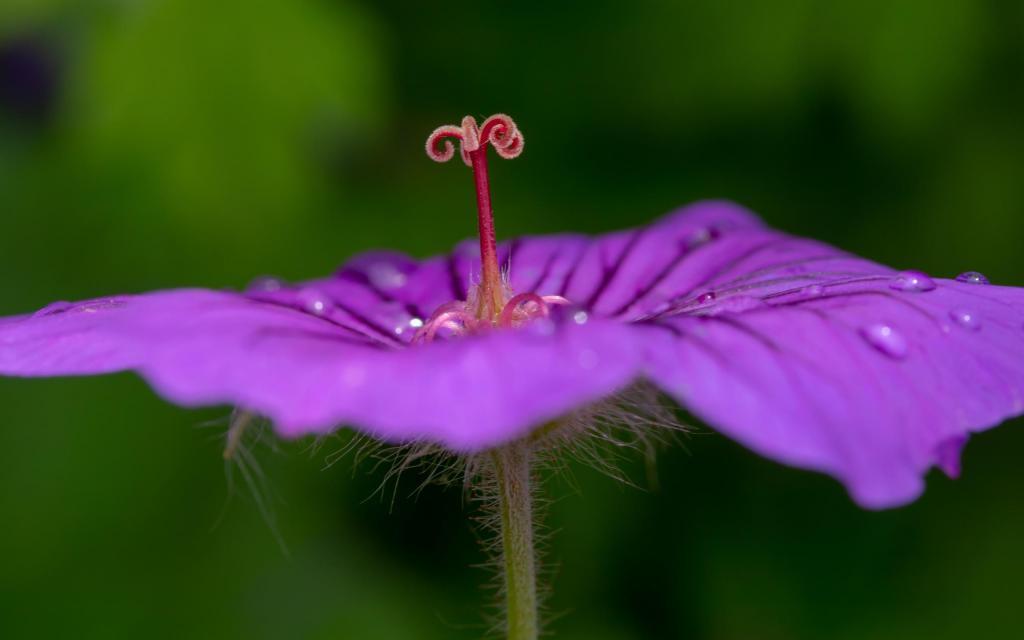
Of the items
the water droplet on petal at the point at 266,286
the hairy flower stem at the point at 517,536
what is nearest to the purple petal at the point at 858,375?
the hairy flower stem at the point at 517,536

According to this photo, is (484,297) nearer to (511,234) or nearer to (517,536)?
(517,536)

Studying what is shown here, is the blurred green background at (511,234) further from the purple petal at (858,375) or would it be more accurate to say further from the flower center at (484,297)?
the purple petal at (858,375)

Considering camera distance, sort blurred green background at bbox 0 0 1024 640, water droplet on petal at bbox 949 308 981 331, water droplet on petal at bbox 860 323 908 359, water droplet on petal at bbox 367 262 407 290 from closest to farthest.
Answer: water droplet on petal at bbox 860 323 908 359
water droplet on petal at bbox 949 308 981 331
water droplet on petal at bbox 367 262 407 290
blurred green background at bbox 0 0 1024 640

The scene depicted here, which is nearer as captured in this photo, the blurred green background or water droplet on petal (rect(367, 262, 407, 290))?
water droplet on petal (rect(367, 262, 407, 290))

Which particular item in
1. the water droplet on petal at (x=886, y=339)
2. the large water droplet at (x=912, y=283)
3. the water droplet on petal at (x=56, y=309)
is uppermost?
the water droplet on petal at (x=56, y=309)

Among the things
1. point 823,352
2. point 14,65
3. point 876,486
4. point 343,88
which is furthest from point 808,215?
point 14,65

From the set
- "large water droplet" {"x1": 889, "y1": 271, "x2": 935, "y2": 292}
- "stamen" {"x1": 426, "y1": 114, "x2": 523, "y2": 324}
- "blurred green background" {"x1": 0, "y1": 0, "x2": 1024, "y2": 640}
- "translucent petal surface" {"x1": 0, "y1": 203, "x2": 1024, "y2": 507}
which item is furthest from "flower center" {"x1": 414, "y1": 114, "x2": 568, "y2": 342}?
"blurred green background" {"x1": 0, "y1": 0, "x2": 1024, "y2": 640}

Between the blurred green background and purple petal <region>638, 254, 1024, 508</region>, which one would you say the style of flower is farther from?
the blurred green background
